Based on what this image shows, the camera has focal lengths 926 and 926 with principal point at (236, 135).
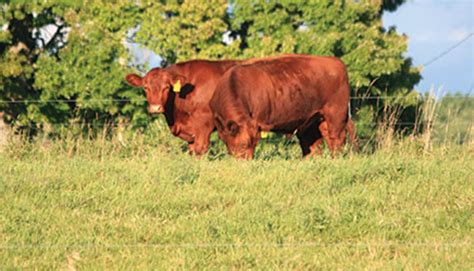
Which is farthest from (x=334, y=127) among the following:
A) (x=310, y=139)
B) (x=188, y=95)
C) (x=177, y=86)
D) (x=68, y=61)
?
(x=68, y=61)

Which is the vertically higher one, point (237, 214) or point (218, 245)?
point (237, 214)

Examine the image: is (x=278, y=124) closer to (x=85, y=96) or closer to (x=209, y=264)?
(x=209, y=264)

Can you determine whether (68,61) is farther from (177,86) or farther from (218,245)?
(218,245)

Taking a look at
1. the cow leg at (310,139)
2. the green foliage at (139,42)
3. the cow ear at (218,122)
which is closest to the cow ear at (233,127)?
the cow ear at (218,122)

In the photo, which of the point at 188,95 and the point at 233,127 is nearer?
the point at 233,127

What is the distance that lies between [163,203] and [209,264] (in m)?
1.49

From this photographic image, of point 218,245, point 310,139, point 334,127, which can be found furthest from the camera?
point 310,139

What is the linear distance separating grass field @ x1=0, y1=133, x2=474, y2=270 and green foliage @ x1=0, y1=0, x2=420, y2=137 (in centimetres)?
2331

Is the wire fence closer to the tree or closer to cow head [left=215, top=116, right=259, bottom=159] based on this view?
cow head [left=215, top=116, right=259, bottom=159]

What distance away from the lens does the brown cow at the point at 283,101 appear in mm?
13305

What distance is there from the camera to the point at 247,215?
8.13 meters

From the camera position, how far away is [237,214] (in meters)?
8.19

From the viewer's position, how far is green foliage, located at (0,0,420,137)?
3347 centimetres

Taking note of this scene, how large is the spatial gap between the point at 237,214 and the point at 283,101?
5940mm
